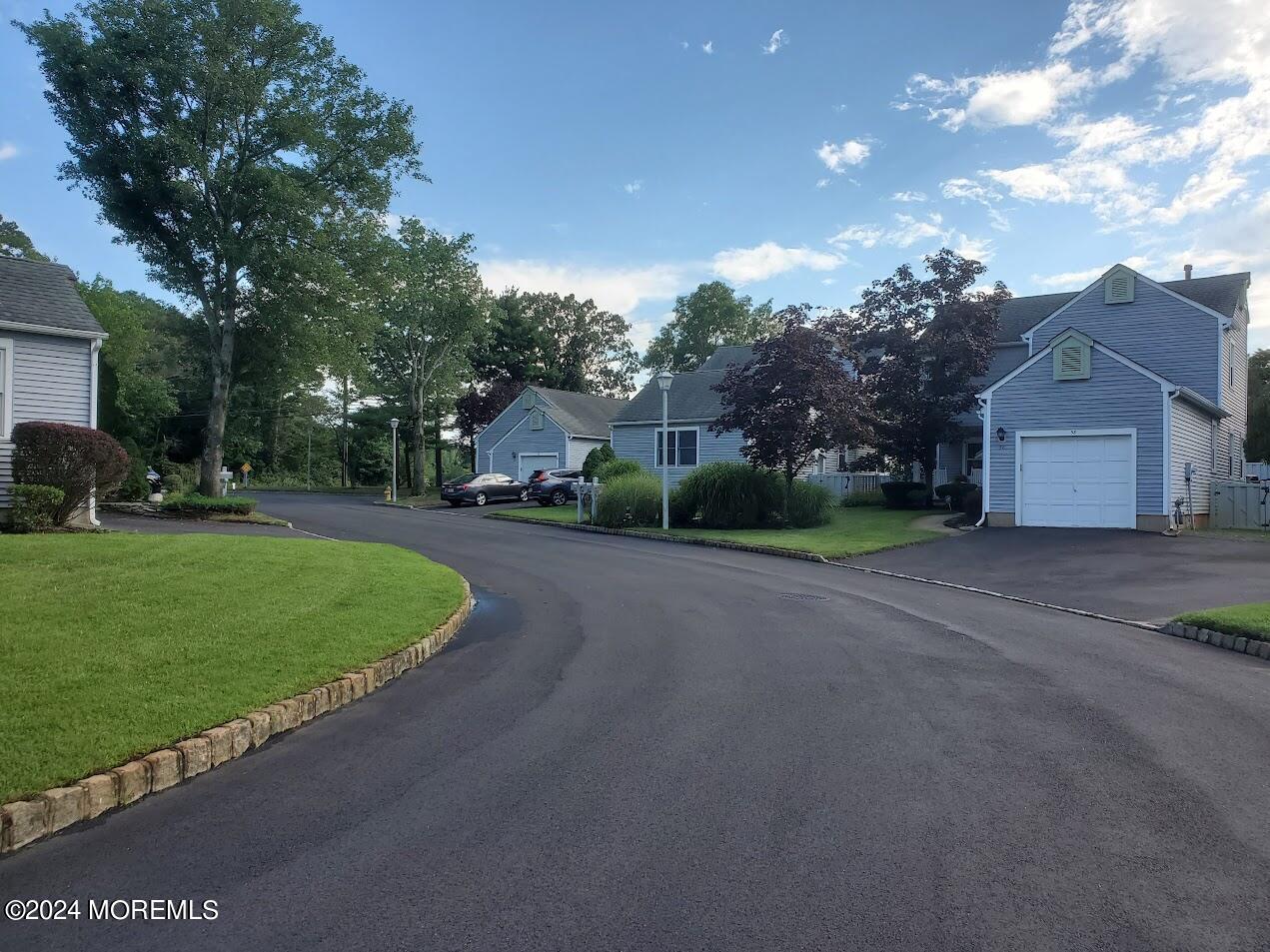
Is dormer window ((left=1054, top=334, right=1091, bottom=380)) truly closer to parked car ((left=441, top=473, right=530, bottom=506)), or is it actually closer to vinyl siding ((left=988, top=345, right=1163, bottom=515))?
vinyl siding ((left=988, top=345, right=1163, bottom=515))

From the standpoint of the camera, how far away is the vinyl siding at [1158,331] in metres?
25.8

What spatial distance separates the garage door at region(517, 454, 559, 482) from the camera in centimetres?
4062

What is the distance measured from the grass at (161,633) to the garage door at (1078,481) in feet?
53.6

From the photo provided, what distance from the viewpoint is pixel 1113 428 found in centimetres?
2077

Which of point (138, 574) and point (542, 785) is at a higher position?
point (138, 574)

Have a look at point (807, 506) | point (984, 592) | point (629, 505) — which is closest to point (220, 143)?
point (629, 505)

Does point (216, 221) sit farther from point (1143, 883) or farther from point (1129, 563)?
point (1143, 883)

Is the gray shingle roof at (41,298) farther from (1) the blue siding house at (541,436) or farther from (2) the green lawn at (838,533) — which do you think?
(1) the blue siding house at (541,436)

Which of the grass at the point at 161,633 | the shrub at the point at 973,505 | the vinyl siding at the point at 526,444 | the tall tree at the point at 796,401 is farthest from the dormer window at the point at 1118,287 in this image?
the grass at the point at 161,633

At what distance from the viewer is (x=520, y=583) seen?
13000 millimetres

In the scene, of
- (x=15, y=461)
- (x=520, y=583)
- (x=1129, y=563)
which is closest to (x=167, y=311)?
(x=15, y=461)

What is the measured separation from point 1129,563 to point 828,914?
48.9 feet

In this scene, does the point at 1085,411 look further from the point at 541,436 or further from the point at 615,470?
the point at 541,436

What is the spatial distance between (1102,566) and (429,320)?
3460 centimetres
